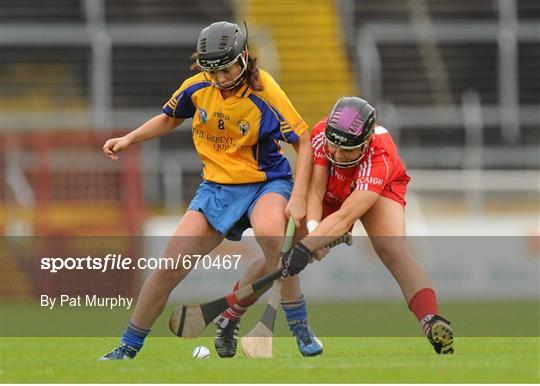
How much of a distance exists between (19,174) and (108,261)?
1.79 metres

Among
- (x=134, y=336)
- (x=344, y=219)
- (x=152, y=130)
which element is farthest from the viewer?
(x=152, y=130)

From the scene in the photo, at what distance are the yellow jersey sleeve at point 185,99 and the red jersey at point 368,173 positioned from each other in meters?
0.63

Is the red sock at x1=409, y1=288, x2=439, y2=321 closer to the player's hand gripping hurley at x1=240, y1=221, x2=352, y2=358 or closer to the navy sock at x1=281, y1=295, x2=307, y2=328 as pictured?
the navy sock at x1=281, y1=295, x2=307, y2=328

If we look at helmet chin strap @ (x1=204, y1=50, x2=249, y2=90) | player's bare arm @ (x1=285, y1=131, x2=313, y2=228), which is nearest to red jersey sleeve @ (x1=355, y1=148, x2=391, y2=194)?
player's bare arm @ (x1=285, y1=131, x2=313, y2=228)

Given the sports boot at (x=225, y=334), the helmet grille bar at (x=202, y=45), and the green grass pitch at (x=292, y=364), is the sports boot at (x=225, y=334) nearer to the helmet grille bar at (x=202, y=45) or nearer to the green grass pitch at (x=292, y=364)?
the green grass pitch at (x=292, y=364)

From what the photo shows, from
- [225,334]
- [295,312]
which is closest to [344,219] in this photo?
[295,312]

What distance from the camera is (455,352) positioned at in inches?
256

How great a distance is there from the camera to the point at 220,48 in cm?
611

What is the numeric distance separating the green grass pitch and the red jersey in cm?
80

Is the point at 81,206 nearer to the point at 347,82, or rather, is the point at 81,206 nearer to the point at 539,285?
the point at 539,285

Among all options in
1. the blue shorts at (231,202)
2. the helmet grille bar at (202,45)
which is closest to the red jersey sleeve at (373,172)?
the blue shorts at (231,202)

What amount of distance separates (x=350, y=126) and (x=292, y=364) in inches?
48.4

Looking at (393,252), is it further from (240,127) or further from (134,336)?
(134,336)

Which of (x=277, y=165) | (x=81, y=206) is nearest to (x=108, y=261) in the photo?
(x=81, y=206)
